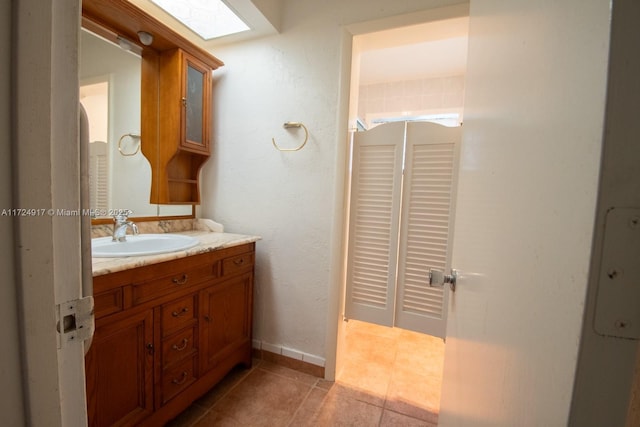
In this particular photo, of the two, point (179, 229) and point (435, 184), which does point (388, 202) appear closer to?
point (435, 184)

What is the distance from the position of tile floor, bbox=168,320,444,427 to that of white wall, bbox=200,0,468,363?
0.20 meters

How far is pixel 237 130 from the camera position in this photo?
1754 millimetres

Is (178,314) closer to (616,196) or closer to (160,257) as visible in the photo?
(160,257)

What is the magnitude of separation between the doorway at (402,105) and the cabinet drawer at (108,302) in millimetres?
1202

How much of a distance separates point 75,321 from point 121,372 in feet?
2.46

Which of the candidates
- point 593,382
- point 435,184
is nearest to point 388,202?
point 435,184

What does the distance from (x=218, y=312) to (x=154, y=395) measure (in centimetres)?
41

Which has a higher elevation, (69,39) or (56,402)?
(69,39)

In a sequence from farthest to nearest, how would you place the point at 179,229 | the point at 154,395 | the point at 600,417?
the point at 179,229 < the point at 154,395 < the point at 600,417

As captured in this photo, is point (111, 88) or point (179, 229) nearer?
point (111, 88)

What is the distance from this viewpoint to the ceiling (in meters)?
1.42

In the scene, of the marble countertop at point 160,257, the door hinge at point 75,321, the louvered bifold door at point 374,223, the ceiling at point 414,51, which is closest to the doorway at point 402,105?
the ceiling at point 414,51

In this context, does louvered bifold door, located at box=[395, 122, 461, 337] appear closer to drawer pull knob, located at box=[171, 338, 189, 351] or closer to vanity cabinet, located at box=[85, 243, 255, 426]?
vanity cabinet, located at box=[85, 243, 255, 426]

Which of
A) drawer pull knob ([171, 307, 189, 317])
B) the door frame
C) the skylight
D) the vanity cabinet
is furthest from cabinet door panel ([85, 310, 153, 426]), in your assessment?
the skylight
